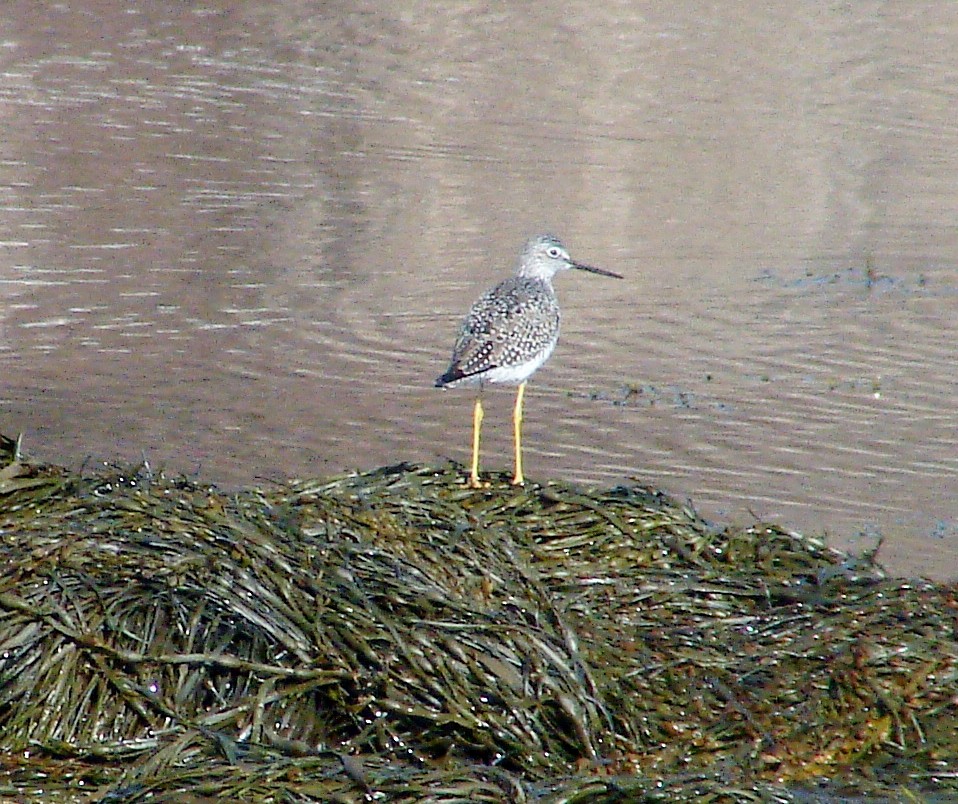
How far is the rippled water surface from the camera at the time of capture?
600 cm

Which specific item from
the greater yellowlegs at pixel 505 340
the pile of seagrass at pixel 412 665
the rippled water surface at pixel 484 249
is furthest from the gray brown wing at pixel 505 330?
the pile of seagrass at pixel 412 665

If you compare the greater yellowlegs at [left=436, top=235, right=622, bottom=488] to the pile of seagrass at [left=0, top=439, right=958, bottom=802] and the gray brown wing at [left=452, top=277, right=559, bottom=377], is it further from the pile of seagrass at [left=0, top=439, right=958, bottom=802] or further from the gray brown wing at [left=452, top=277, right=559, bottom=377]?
the pile of seagrass at [left=0, top=439, right=958, bottom=802]

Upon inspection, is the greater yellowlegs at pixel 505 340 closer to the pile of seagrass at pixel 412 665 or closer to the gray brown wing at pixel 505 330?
the gray brown wing at pixel 505 330

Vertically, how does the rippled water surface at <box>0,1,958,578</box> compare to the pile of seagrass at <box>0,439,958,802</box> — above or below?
below

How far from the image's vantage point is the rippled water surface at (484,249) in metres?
6.00

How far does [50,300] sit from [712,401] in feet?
9.64

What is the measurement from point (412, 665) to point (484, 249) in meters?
5.20

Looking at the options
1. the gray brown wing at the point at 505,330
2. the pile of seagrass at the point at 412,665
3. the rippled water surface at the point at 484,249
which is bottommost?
the rippled water surface at the point at 484,249

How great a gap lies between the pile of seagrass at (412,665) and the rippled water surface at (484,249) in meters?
1.37

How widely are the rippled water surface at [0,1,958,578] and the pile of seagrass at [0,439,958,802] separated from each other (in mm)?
1368

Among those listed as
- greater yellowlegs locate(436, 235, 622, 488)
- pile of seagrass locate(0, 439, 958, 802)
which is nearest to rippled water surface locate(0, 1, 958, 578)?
greater yellowlegs locate(436, 235, 622, 488)

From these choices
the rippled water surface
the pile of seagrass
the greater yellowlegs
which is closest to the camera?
the pile of seagrass

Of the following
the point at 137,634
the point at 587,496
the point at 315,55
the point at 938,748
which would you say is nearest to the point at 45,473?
the point at 137,634

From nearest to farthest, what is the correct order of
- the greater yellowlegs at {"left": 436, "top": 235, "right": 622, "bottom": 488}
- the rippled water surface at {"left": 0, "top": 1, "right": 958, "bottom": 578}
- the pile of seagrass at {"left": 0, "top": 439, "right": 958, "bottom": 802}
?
the pile of seagrass at {"left": 0, "top": 439, "right": 958, "bottom": 802} < the greater yellowlegs at {"left": 436, "top": 235, "right": 622, "bottom": 488} < the rippled water surface at {"left": 0, "top": 1, "right": 958, "bottom": 578}
